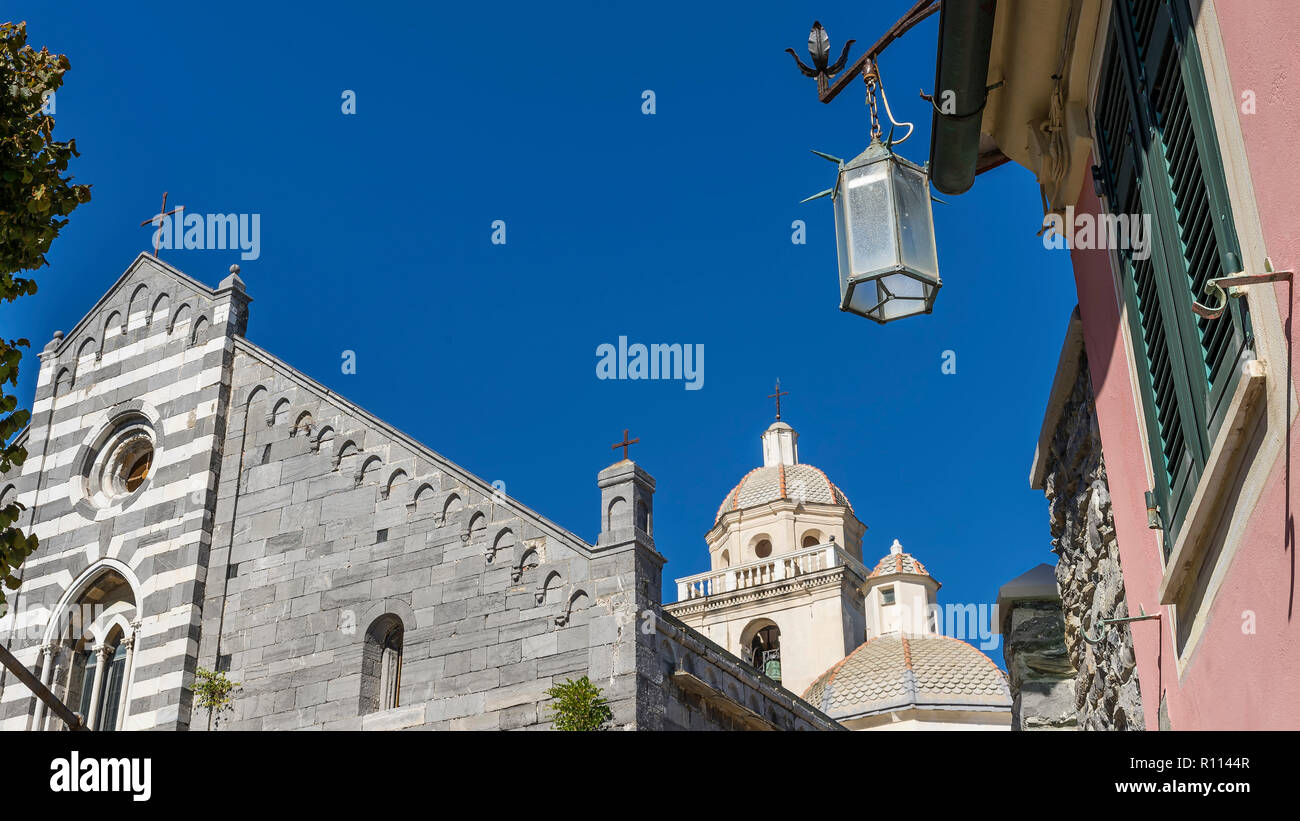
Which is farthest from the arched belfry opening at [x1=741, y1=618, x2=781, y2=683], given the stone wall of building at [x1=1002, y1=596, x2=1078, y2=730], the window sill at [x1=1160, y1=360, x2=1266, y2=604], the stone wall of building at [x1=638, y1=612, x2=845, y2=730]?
the window sill at [x1=1160, y1=360, x2=1266, y2=604]

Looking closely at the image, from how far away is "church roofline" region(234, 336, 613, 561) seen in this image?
1756 centimetres

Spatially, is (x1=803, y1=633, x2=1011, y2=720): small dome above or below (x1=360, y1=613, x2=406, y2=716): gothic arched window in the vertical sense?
above

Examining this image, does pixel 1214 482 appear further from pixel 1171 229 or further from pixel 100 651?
pixel 100 651

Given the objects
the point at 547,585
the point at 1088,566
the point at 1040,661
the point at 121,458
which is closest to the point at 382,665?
the point at 547,585

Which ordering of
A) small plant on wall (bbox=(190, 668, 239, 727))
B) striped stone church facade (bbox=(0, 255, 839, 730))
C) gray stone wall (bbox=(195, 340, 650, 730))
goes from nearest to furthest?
gray stone wall (bbox=(195, 340, 650, 730)) < striped stone church facade (bbox=(0, 255, 839, 730)) < small plant on wall (bbox=(190, 668, 239, 727))

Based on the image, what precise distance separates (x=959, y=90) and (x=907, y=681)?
32119mm

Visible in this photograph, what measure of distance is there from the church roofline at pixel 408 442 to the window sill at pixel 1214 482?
40.1 feet

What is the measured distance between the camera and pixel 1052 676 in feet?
30.4

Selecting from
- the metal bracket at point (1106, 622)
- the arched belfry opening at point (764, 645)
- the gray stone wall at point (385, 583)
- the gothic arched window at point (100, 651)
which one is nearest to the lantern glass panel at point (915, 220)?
the metal bracket at point (1106, 622)

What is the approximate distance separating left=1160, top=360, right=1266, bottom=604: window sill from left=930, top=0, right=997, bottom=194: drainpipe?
8.14ft

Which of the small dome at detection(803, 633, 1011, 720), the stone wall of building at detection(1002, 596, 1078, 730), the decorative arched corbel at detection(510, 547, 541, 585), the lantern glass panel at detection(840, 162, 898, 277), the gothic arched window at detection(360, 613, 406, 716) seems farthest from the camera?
the small dome at detection(803, 633, 1011, 720)

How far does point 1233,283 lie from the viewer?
4.10m

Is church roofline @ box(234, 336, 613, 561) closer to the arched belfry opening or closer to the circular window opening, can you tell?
the circular window opening
